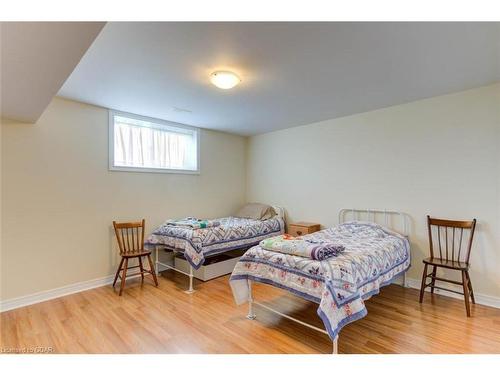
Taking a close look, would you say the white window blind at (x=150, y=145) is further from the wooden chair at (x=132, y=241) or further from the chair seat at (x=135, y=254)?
the chair seat at (x=135, y=254)

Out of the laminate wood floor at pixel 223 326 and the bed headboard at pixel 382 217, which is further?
the bed headboard at pixel 382 217

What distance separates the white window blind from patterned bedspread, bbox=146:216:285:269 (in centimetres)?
103

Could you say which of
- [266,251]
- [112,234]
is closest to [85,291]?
[112,234]

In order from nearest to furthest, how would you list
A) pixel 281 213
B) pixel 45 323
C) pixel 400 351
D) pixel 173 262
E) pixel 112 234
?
pixel 400 351 < pixel 45 323 < pixel 112 234 < pixel 173 262 < pixel 281 213

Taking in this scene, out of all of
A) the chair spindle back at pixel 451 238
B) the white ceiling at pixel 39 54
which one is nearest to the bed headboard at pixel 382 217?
the chair spindle back at pixel 451 238

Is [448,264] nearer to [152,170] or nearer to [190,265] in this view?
[190,265]

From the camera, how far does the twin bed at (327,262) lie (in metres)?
1.89

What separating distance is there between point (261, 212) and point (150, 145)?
219 cm

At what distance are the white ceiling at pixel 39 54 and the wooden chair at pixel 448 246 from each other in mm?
3608

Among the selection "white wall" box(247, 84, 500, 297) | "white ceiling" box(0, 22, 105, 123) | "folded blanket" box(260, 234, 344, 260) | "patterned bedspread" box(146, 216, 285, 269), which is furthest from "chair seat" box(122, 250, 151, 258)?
"white wall" box(247, 84, 500, 297)

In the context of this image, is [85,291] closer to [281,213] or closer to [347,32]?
[281,213]

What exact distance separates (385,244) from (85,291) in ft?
11.9
